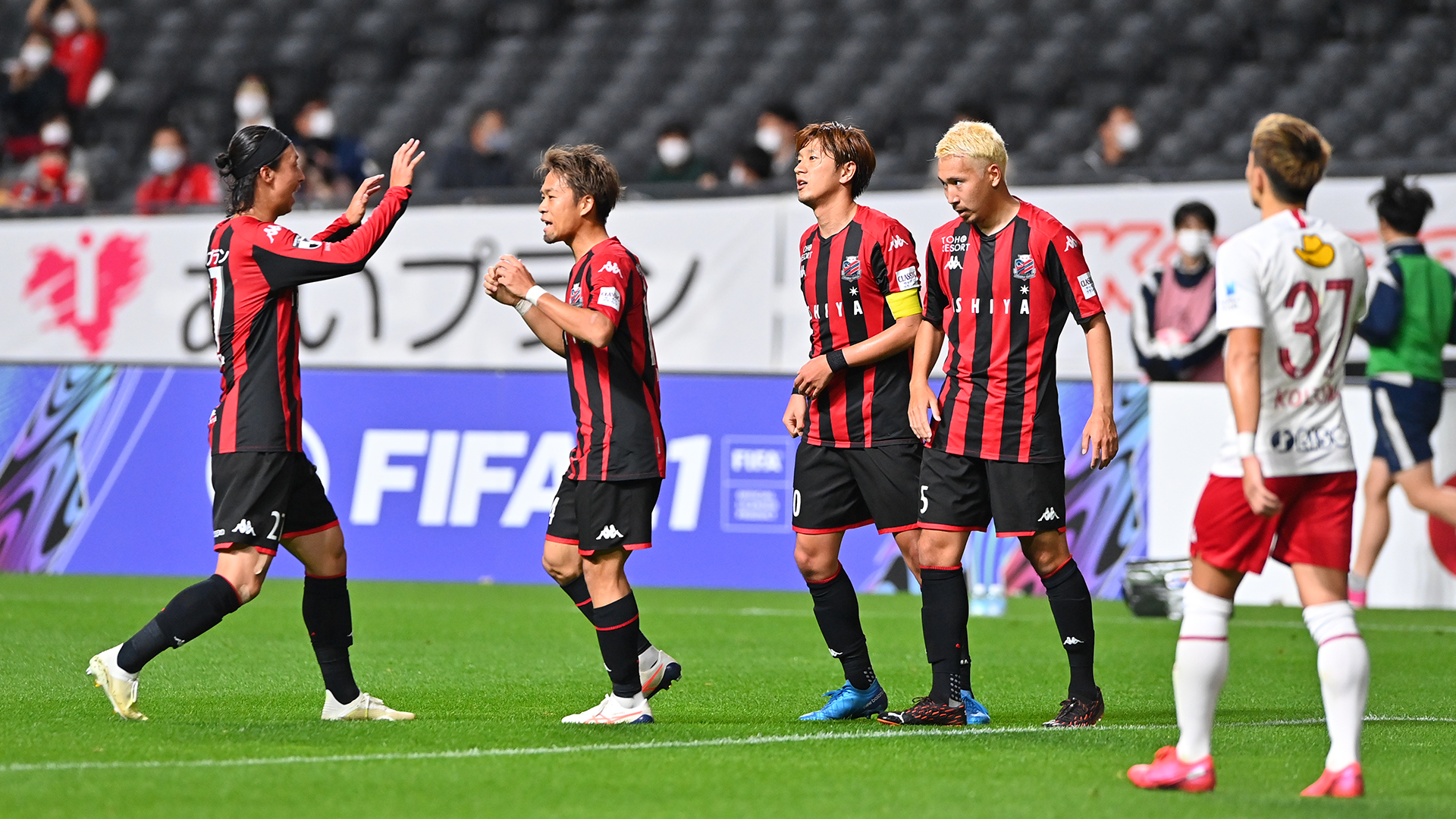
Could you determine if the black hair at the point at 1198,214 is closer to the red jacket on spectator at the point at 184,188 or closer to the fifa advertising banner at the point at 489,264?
the fifa advertising banner at the point at 489,264

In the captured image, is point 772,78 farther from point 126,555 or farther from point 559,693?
point 559,693

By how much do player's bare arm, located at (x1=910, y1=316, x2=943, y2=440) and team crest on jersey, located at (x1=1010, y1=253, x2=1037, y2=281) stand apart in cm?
36

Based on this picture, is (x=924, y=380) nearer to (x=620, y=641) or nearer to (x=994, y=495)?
(x=994, y=495)

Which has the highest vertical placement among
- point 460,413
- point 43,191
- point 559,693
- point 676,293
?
point 43,191

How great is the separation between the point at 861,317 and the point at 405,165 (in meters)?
1.69

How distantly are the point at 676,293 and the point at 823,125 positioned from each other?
6167mm

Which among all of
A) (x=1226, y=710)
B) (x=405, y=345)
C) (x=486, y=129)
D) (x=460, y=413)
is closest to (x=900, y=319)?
(x=1226, y=710)

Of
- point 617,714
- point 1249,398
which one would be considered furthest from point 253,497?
point 1249,398

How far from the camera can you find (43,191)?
52.1 ft

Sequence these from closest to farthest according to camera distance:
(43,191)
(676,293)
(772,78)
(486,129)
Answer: (676,293) < (486,129) < (43,191) < (772,78)

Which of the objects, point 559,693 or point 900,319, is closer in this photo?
point 900,319

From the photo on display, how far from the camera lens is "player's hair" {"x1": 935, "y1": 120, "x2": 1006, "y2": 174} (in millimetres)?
5816

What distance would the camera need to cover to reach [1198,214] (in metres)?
10.9

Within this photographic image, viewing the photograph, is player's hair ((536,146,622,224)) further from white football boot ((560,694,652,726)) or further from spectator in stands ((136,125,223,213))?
spectator in stands ((136,125,223,213))
